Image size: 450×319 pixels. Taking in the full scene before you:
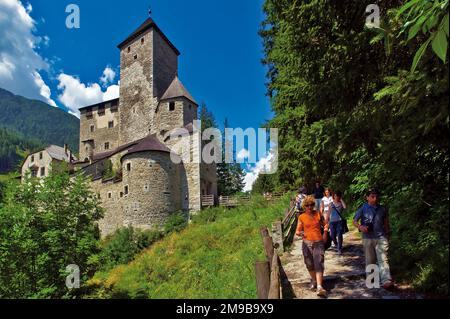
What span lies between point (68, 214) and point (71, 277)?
267 cm

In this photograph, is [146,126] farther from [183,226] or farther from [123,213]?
[183,226]

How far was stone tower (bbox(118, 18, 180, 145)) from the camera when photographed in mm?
36500

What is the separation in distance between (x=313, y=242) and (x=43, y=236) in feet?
30.4

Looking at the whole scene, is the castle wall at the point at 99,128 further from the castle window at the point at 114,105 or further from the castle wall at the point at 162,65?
the castle wall at the point at 162,65

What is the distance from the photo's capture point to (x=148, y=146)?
2984cm

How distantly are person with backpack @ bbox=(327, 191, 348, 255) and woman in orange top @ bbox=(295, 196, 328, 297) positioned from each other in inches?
100

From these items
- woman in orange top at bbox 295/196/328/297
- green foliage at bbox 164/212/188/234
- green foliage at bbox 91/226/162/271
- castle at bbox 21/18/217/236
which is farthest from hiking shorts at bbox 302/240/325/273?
castle at bbox 21/18/217/236

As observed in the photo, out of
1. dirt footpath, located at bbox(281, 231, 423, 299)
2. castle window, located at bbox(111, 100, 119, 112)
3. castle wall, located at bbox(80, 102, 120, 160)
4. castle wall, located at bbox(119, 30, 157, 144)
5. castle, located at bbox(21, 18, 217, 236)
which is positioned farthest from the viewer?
castle window, located at bbox(111, 100, 119, 112)

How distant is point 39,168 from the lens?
144 ft

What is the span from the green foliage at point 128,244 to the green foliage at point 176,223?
869 millimetres

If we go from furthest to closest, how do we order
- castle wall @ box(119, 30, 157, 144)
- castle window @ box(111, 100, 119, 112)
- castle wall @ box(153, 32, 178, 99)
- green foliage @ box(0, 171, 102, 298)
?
castle window @ box(111, 100, 119, 112) < castle wall @ box(153, 32, 178, 99) < castle wall @ box(119, 30, 157, 144) < green foliage @ box(0, 171, 102, 298)

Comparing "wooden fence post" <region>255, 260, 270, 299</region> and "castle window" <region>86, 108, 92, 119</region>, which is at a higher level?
"castle window" <region>86, 108, 92, 119</region>

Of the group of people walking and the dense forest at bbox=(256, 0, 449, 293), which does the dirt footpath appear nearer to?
the group of people walking
